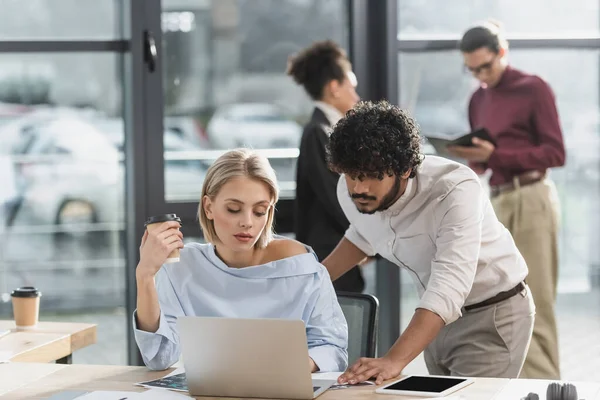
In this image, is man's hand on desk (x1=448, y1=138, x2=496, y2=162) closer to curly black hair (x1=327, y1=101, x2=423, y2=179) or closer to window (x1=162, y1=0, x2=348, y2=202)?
window (x1=162, y1=0, x2=348, y2=202)

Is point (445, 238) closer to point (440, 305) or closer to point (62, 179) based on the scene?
point (440, 305)

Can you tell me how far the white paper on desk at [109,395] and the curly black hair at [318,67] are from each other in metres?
2.09

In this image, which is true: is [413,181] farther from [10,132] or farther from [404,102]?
[10,132]

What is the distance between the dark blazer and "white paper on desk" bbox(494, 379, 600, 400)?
1714 mm

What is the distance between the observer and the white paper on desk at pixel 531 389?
213 centimetres

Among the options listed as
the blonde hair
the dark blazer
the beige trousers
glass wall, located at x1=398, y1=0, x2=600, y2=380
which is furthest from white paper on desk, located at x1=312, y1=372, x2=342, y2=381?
glass wall, located at x1=398, y1=0, x2=600, y2=380

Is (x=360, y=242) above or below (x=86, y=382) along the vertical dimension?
above

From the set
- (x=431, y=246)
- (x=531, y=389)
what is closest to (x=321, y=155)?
(x=431, y=246)

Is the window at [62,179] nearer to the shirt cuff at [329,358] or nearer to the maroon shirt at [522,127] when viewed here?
the maroon shirt at [522,127]

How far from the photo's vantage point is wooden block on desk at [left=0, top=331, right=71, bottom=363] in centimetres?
271

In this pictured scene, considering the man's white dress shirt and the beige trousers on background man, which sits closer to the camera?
the man's white dress shirt

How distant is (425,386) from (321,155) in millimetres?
1849

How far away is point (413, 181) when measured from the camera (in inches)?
108

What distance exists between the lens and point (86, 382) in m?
2.36
